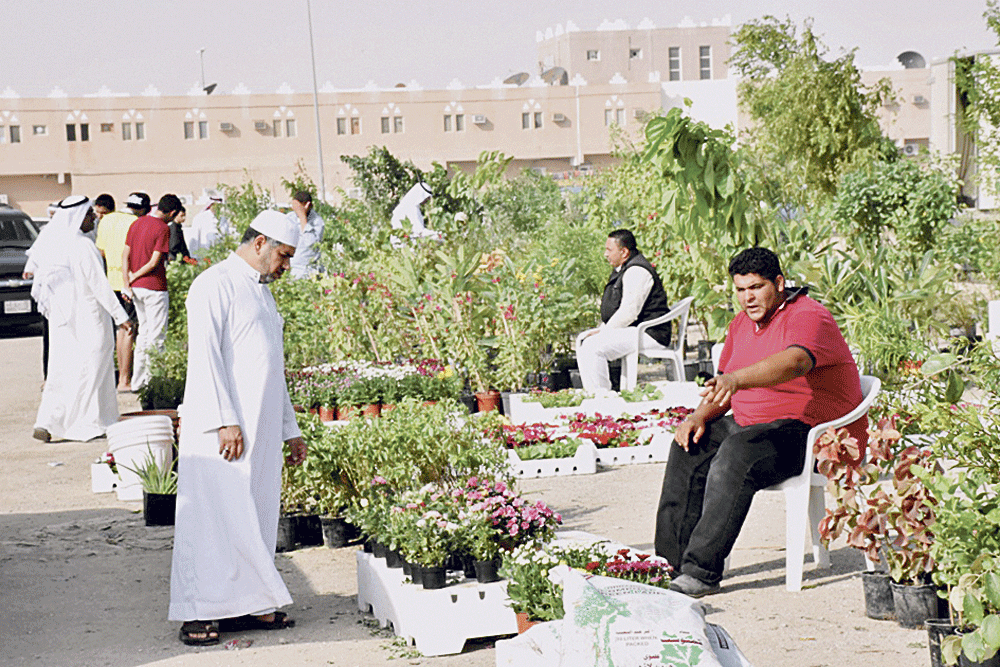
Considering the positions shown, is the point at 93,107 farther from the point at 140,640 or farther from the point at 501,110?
the point at 140,640

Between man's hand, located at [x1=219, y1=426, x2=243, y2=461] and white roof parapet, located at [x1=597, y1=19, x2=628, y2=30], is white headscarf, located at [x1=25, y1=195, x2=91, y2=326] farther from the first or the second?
white roof parapet, located at [x1=597, y1=19, x2=628, y2=30]

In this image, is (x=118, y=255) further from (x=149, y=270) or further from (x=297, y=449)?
(x=297, y=449)

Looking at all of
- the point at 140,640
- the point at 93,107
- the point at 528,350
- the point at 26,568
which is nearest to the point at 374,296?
the point at 528,350

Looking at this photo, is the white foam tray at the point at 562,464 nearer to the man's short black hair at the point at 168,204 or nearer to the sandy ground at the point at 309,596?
the sandy ground at the point at 309,596

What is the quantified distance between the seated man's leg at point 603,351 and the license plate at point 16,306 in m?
13.4

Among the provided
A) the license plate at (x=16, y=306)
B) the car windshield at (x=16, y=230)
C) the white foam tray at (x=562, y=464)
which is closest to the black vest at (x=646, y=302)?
the white foam tray at (x=562, y=464)

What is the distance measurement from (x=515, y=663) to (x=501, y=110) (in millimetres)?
61044

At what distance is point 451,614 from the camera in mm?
5730

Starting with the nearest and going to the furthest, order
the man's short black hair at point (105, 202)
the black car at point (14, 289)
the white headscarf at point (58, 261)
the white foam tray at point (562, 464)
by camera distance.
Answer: the white foam tray at point (562, 464)
the white headscarf at point (58, 261)
the man's short black hair at point (105, 202)
the black car at point (14, 289)

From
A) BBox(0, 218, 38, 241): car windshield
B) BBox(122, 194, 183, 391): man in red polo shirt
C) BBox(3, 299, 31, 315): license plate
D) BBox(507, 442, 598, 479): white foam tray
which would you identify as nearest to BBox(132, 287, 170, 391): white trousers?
BBox(122, 194, 183, 391): man in red polo shirt

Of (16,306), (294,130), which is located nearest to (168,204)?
(16,306)

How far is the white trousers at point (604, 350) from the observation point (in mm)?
11711

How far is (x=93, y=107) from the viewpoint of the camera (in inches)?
2395

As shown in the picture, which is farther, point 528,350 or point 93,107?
point 93,107
